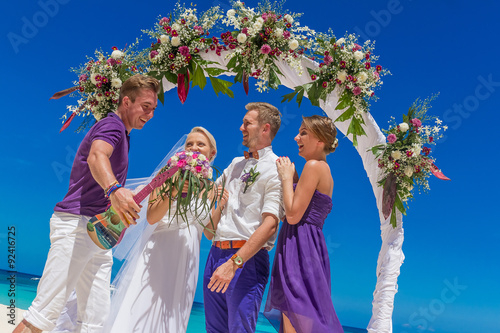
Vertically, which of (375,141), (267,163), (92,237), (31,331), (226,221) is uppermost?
(375,141)

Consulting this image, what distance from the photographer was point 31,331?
12.1ft

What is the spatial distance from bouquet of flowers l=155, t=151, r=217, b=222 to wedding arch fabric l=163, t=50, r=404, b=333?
2121mm

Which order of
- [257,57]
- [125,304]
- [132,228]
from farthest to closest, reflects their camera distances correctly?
1. [257,57]
2. [132,228]
3. [125,304]

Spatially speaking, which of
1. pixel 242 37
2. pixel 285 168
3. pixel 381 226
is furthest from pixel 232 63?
pixel 381 226

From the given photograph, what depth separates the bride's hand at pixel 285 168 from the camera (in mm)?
3850

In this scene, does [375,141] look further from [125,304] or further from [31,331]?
[31,331]

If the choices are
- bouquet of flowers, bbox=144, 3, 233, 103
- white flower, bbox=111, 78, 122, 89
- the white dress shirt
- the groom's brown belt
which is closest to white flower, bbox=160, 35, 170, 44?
bouquet of flowers, bbox=144, 3, 233, 103

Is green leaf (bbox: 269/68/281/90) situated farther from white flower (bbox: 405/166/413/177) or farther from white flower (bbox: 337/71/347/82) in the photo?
white flower (bbox: 405/166/413/177)

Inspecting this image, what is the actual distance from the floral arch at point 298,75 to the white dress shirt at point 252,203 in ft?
5.30

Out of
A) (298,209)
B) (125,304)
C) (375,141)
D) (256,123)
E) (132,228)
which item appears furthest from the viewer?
(375,141)

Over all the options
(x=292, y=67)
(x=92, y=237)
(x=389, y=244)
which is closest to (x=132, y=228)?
(x=92, y=237)

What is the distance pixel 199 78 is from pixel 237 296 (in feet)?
9.76

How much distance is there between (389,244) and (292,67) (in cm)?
253

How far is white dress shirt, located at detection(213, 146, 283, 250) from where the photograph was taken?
379 centimetres
